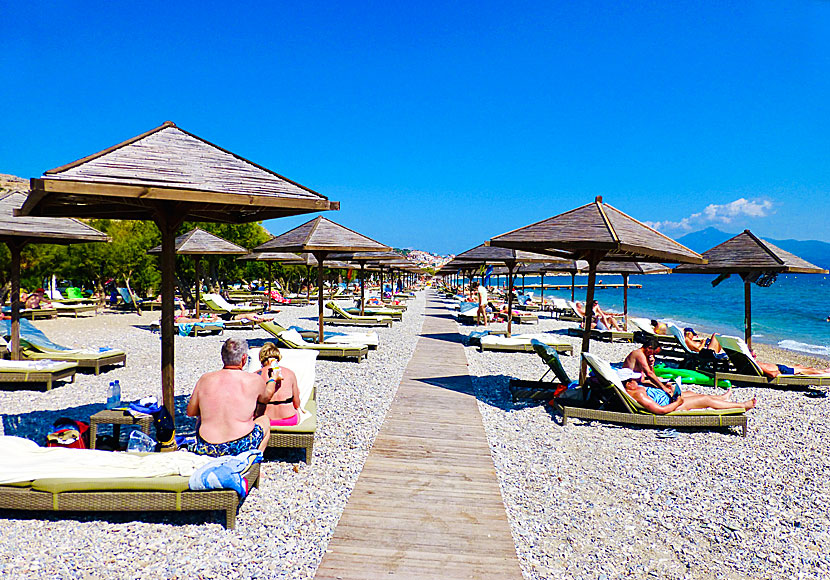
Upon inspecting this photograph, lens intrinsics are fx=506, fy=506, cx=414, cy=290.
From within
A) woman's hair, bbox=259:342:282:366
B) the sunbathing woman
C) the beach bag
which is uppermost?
woman's hair, bbox=259:342:282:366

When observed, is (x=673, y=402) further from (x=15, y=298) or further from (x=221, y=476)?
(x=15, y=298)

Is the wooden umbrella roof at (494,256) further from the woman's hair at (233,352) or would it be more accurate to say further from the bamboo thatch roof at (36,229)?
the woman's hair at (233,352)

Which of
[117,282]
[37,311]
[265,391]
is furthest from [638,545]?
[117,282]

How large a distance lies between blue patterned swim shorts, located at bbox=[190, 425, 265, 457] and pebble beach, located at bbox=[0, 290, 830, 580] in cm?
39

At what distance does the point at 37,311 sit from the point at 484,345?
55.6ft

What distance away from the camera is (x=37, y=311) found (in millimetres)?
18578

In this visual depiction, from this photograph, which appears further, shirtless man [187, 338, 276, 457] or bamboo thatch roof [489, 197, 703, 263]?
bamboo thatch roof [489, 197, 703, 263]

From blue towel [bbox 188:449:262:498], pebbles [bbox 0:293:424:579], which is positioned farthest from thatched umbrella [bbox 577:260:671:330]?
blue towel [bbox 188:449:262:498]

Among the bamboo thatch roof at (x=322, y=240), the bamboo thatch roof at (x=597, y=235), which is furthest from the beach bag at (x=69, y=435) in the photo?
the bamboo thatch roof at (x=322, y=240)

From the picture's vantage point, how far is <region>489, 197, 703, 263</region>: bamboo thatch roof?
20.0 ft

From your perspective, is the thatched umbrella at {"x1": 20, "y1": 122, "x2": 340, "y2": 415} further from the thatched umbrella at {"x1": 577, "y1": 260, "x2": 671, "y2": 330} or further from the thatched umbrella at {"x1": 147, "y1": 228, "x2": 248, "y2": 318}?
the thatched umbrella at {"x1": 577, "y1": 260, "x2": 671, "y2": 330}

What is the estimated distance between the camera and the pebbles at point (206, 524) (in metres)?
3.00

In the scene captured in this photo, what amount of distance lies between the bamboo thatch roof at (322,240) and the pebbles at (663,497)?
4984 millimetres

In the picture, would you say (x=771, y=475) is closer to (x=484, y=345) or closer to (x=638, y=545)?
(x=638, y=545)
